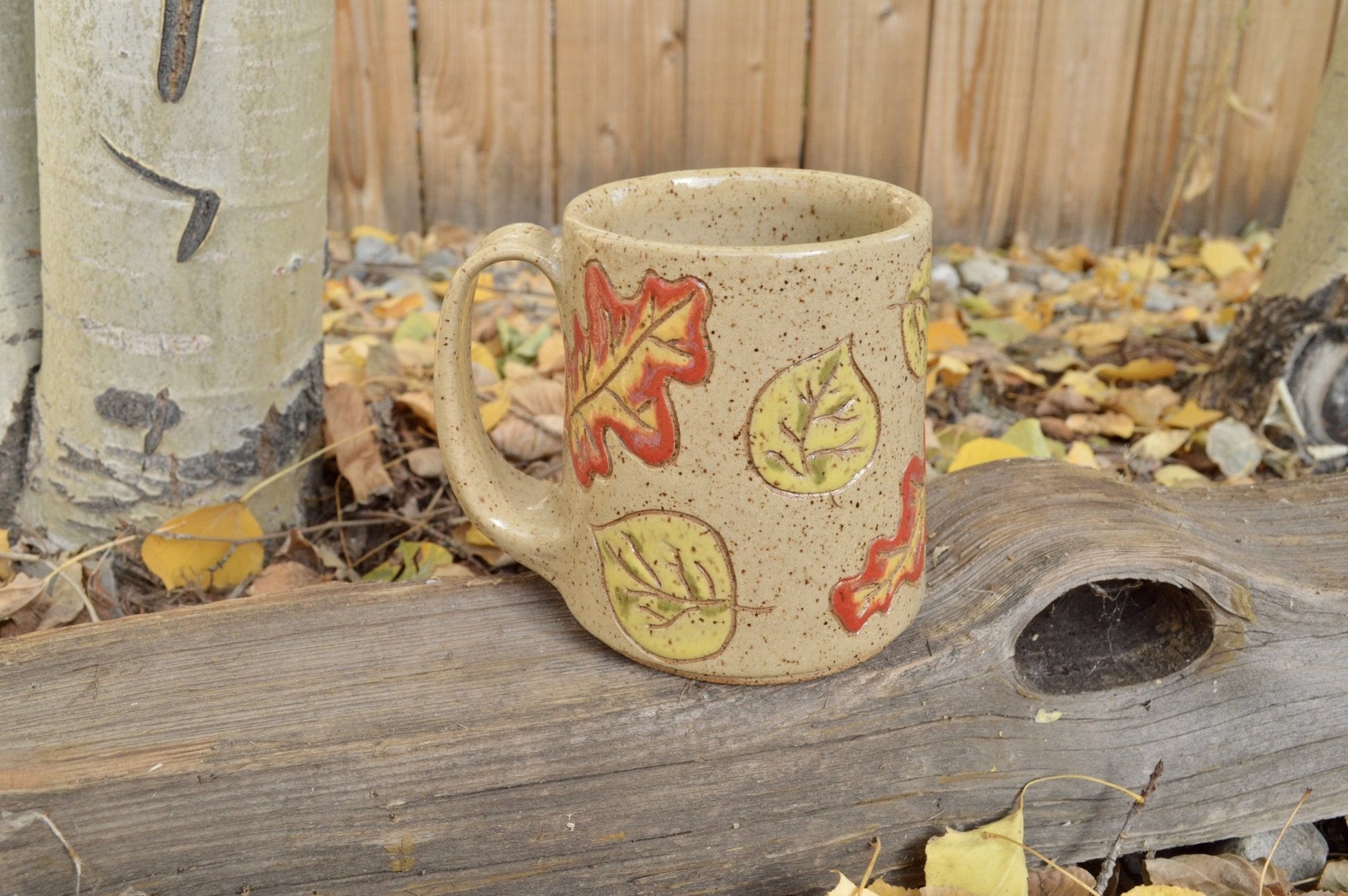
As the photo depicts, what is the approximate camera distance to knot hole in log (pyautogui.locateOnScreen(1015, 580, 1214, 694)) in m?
1.22

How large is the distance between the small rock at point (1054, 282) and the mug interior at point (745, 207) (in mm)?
1584

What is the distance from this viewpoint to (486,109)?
2.67 meters

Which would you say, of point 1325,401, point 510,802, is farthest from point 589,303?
point 1325,401

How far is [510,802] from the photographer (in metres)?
1.05

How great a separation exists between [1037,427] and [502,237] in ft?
3.01

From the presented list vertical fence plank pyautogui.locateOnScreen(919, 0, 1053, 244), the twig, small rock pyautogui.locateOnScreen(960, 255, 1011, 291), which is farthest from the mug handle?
vertical fence plank pyautogui.locateOnScreen(919, 0, 1053, 244)

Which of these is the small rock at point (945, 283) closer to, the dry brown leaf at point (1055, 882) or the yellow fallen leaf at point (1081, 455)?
the yellow fallen leaf at point (1081, 455)

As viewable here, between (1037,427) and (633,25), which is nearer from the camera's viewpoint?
(1037,427)

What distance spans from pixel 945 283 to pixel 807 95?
0.53 meters

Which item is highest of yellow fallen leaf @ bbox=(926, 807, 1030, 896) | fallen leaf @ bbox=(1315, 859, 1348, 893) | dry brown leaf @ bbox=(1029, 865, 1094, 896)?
yellow fallen leaf @ bbox=(926, 807, 1030, 896)

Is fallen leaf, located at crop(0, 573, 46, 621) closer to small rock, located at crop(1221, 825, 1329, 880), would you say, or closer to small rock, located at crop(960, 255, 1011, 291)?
small rock, located at crop(1221, 825, 1329, 880)

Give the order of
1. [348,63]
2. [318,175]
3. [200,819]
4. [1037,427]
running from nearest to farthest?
[200,819] → [318,175] → [1037,427] → [348,63]

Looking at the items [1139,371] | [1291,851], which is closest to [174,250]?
[1291,851]

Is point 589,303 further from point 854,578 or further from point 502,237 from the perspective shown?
point 854,578
